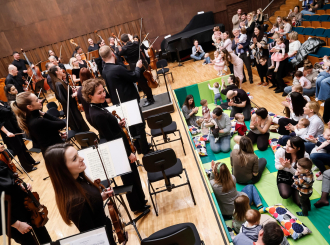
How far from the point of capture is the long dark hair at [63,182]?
5.10 feet

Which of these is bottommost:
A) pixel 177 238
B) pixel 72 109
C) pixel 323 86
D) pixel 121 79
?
pixel 323 86

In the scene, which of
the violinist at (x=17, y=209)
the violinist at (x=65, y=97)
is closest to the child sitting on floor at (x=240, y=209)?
the violinist at (x=17, y=209)

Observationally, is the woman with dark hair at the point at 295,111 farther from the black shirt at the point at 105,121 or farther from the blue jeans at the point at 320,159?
the black shirt at the point at 105,121

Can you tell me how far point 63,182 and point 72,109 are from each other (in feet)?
11.5

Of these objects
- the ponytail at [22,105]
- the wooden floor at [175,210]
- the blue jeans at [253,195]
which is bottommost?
the blue jeans at [253,195]

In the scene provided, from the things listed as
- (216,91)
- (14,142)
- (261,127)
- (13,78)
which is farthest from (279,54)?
(13,78)

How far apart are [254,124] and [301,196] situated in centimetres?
176

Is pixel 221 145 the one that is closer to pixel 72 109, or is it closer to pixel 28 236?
pixel 72 109

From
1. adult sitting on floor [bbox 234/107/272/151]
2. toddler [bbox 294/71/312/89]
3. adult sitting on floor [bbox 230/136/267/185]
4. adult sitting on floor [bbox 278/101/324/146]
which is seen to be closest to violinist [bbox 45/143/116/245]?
adult sitting on floor [bbox 230/136/267/185]

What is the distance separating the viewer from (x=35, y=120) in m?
2.86

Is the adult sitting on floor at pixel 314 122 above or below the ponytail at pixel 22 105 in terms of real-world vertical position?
below

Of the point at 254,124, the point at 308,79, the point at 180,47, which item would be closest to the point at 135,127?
the point at 254,124

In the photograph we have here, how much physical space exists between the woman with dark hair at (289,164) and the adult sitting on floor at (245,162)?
1.17 feet

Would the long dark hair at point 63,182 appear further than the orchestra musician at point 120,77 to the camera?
No
